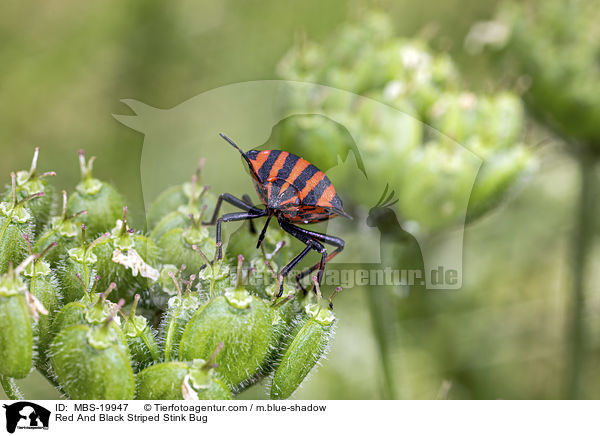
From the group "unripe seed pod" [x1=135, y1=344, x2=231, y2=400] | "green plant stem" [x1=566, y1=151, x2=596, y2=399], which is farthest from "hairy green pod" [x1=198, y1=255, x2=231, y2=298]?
"green plant stem" [x1=566, y1=151, x2=596, y2=399]

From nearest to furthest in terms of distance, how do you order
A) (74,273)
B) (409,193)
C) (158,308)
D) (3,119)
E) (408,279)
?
(74,273) < (158,308) < (409,193) < (408,279) < (3,119)

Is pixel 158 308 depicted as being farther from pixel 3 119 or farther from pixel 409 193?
pixel 3 119

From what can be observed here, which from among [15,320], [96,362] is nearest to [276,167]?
[96,362]

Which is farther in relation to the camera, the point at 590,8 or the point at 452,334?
the point at 452,334

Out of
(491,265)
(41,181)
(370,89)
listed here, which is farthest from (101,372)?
(491,265)

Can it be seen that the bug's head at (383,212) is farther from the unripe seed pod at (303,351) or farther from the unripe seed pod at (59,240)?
the unripe seed pod at (59,240)
